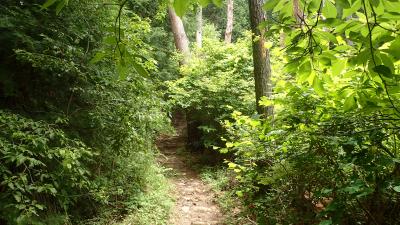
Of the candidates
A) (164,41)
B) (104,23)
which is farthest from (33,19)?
(164,41)

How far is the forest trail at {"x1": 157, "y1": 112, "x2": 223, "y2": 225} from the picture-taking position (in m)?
5.70

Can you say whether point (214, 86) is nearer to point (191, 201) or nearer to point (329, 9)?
point (191, 201)

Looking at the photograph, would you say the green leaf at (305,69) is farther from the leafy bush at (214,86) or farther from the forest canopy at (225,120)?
the leafy bush at (214,86)

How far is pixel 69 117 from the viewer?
4.62 metres

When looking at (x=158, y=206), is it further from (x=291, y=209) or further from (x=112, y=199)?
(x=291, y=209)

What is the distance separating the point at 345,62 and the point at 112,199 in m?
4.75

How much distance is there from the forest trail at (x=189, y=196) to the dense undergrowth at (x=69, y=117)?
43 centimetres

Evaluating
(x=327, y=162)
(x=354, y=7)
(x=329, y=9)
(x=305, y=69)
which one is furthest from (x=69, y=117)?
(x=354, y=7)

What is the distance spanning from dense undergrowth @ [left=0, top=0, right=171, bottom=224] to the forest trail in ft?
1.42

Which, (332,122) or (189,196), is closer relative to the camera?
(332,122)

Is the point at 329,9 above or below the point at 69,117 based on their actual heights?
above

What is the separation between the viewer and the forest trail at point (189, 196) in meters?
5.70

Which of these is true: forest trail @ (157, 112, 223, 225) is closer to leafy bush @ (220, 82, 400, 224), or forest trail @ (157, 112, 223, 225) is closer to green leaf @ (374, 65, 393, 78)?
leafy bush @ (220, 82, 400, 224)

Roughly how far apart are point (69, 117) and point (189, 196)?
10.7ft
